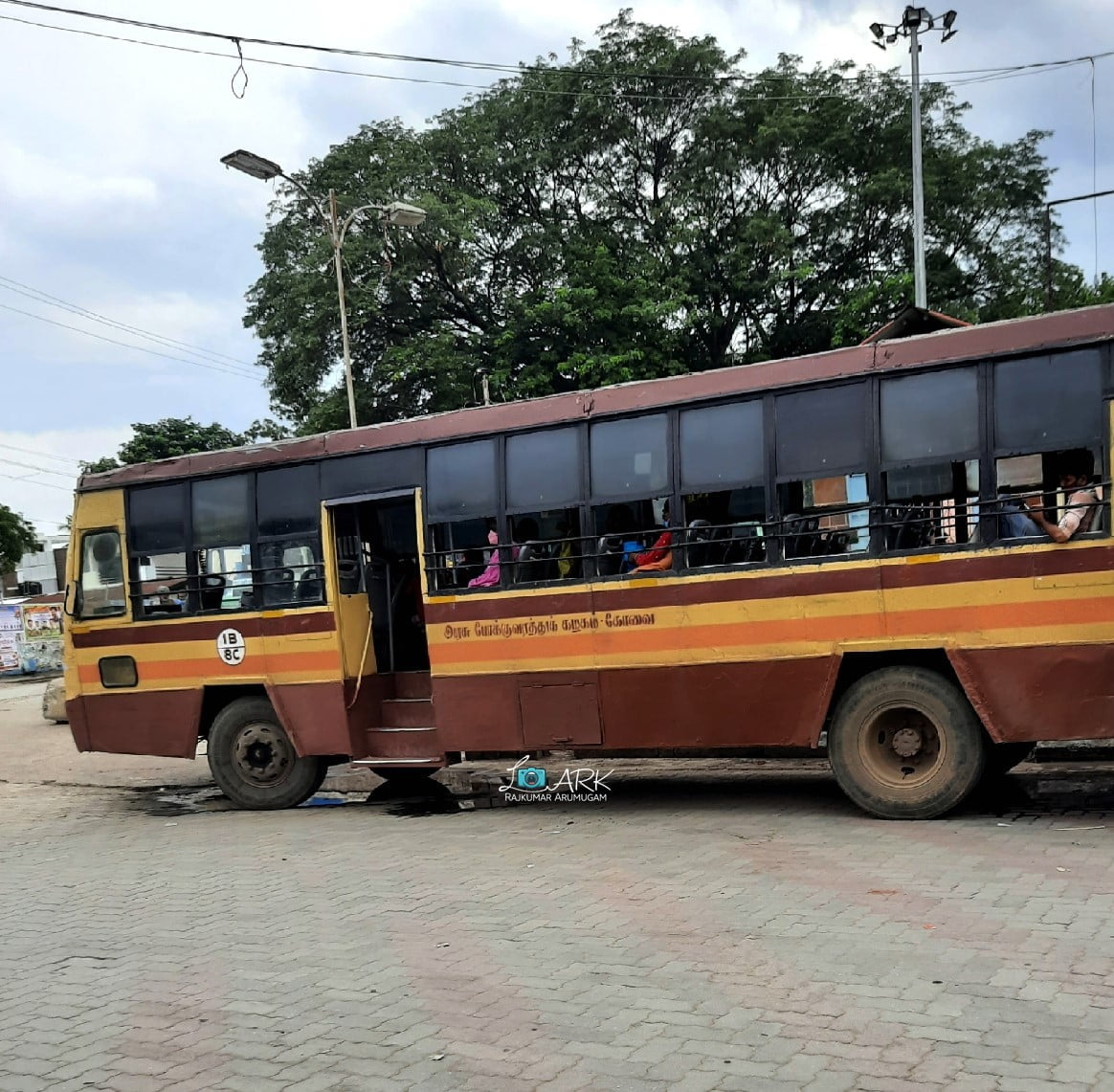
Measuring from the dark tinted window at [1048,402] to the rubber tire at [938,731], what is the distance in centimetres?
163

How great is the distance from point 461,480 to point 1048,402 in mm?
4396

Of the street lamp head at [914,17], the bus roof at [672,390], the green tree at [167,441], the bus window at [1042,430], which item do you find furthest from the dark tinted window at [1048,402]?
the green tree at [167,441]

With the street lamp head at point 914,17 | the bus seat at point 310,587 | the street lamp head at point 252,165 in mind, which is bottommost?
the bus seat at point 310,587

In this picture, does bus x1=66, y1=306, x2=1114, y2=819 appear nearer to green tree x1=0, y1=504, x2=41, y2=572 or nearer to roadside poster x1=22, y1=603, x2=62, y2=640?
roadside poster x1=22, y1=603, x2=62, y2=640

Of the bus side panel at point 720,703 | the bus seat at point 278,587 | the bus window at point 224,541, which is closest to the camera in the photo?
the bus side panel at point 720,703

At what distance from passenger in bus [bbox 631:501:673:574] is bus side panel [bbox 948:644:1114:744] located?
6.86 feet

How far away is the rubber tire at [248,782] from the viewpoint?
10.4 metres

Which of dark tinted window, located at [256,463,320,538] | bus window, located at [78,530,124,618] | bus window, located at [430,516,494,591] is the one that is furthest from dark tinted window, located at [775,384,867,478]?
bus window, located at [78,530,124,618]

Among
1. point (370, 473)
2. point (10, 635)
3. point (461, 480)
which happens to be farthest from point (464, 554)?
point (10, 635)

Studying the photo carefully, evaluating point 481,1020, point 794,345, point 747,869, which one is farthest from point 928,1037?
point 794,345

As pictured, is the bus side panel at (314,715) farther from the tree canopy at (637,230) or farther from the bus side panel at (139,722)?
the tree canopy at (637,230)

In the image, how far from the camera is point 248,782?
418 inches

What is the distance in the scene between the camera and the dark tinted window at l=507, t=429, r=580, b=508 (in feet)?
28.8

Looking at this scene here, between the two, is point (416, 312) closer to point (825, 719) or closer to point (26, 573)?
point (825, 719)
